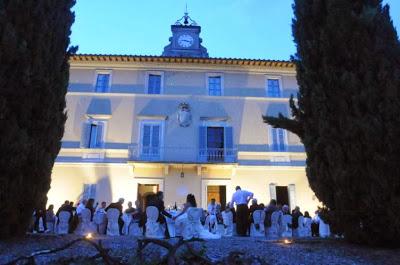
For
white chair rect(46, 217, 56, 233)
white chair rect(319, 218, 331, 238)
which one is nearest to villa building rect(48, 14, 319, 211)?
white chair rect(46, 217, 56, 233)

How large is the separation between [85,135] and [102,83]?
10.6ft

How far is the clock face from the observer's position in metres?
22.8

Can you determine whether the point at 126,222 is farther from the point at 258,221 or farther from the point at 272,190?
the point at 272,190

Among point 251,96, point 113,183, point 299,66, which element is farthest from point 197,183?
point 299,66

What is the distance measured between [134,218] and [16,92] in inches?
196

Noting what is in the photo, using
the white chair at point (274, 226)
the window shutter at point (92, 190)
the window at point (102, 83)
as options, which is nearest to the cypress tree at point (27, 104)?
the white chair at point (274, 226)

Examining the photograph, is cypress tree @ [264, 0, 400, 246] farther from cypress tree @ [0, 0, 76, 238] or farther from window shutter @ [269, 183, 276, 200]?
window shutter @ [269, 183, 276, 200]

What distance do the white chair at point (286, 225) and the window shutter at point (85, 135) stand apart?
437 inches

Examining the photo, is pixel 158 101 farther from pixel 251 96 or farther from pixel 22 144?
pixel 22 144

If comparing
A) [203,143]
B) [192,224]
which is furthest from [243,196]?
[203,143]

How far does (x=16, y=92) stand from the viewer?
19.5 feet

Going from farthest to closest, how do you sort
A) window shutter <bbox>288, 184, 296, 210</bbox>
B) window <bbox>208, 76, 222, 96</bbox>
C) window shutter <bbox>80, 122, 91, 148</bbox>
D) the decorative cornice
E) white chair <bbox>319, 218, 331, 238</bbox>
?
window <bbox>208, 76, 222, 96</bbox> → the decorative cornice → window shutter <bbox>80, 122, 91, 148</bbox> → window shutter <bbox>288, 184, 296, 210</bbox> → white chair <bbox>319, 218, 331, 238</bbox>

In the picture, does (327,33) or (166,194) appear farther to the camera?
(166,194)

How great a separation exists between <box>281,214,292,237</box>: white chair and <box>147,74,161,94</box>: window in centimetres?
1102
